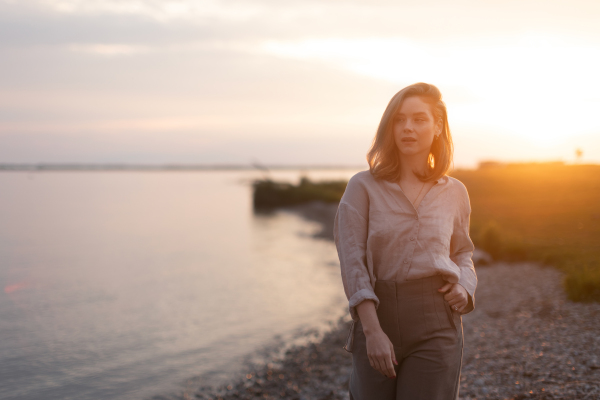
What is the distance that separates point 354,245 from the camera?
2.10 meters

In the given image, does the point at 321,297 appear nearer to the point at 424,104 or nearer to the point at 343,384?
the point at 343,384

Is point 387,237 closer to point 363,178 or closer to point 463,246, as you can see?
point 363,178

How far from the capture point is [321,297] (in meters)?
12.5

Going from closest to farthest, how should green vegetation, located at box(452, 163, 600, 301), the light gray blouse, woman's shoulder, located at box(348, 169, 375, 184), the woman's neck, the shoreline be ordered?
1. the light gray blouse
2. woman's shoulder, located at box(348, 169, 375, 184)
3. the woman's neck
4. the shoreline
5. green vegetation, located at box(452, 163, 600, 301)

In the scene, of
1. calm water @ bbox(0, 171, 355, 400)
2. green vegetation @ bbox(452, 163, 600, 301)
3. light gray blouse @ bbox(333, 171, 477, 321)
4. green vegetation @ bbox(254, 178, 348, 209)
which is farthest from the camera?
green vegetation @ bbox(254, 178, 348, 209)

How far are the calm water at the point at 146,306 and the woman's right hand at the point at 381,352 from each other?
5829 millimetres

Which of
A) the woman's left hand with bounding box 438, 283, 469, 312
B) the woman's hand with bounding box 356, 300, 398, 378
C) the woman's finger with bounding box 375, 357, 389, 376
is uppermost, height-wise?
the woman's left hand with bounding box 438, 283, 469, 312

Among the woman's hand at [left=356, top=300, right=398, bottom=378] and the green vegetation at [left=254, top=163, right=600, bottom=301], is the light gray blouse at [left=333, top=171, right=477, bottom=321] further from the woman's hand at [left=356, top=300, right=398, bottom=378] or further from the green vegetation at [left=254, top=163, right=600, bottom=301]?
the green vegetation at [left=254, top=163, right=600, bottom=301]

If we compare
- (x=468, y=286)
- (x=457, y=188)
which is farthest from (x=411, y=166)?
(x=468, y=286)

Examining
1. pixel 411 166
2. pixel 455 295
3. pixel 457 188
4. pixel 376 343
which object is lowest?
pixel 376 343

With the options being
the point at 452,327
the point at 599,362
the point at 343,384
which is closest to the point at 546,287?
the point at 599,362

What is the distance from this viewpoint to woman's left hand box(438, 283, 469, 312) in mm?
2145

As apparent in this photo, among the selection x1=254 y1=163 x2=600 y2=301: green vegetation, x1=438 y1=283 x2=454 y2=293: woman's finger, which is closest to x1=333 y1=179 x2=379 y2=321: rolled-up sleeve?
x1=438 y1=283 x2=454 y2=293: woman's finger

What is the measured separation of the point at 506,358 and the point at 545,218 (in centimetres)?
1337
